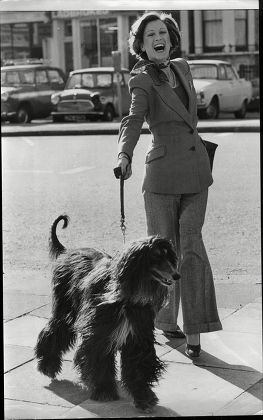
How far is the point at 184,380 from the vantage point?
4.38m

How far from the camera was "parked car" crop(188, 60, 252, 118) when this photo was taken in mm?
22062

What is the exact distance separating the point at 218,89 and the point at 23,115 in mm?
5101

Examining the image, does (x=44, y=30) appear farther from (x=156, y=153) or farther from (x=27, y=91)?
(x=156, y=153)

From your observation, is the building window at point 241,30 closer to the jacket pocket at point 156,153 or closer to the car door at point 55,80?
the car door at point 55,80

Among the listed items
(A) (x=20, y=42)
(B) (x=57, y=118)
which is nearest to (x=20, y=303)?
(B) (x=57, y=118)

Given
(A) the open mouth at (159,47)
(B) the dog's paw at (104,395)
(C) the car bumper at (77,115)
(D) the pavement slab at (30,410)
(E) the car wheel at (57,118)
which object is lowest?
(D) the pavement slab at (30,410)

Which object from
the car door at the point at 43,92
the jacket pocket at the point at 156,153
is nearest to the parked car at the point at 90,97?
the car door at the point at 43,92

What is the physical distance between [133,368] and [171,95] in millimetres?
1351

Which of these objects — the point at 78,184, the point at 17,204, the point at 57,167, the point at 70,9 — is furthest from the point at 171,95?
the point at 57,167

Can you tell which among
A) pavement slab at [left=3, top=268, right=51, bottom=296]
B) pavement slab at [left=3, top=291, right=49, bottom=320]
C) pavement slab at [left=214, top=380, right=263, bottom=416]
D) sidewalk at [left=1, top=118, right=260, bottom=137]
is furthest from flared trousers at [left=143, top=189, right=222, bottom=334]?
sidewalk at [left=1, top=118, right=260, bottom=137]

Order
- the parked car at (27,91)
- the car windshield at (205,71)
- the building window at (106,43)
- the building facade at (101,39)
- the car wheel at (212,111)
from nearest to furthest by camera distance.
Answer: the car wheel at (212,111)
the car windshield at (205,71)
the parked car at (27,91)
the building window at (106,43)
the building facade at (101,39)

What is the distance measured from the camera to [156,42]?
167 inches

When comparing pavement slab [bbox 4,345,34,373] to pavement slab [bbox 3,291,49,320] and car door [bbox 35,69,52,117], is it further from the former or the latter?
car door [bbox 35,69,52,117]

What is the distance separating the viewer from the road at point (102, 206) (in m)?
7.74
